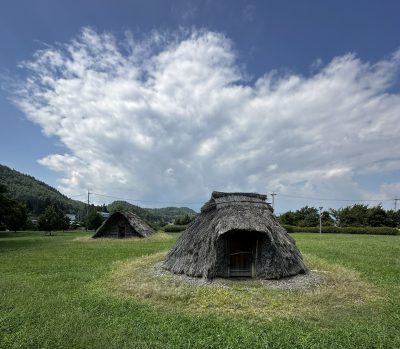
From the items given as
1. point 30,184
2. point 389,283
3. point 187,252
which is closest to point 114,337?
point 187,252

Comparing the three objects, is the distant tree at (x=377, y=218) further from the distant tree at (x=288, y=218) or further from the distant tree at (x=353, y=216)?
the distant tree at (x=288, y=218)

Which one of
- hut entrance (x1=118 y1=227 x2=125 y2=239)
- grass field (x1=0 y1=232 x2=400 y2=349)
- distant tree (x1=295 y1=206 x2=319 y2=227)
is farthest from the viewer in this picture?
distant tree (x1=295 y1=206 x2=319 y2=227)

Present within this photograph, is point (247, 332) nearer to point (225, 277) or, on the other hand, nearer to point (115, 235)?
point (225, 277)

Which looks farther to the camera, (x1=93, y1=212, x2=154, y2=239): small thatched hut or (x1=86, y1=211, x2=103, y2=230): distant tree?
(x1=86, y1=211, x2=103, y2=230): distant tree

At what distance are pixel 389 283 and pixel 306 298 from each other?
520cm

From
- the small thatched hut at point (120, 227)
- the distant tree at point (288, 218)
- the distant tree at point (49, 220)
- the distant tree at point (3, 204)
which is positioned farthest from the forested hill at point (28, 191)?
the distant tree at point (3, 204)

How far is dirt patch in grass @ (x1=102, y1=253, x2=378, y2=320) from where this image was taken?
1059cm

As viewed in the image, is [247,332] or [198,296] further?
[198,296]

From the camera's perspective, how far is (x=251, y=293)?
12.2 meters

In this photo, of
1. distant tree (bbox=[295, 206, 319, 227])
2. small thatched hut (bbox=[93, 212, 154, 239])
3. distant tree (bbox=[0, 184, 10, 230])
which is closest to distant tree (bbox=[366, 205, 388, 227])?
distant tree (bbox=[295, 206, 319, 227])

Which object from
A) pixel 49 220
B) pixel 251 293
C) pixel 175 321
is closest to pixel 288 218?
pixel 49 220

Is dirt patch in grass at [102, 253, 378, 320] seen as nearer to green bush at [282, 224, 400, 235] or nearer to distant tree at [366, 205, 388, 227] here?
green bush at [282, 224, 400, 235]

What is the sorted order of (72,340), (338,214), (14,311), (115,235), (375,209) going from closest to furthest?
(72,340), (14,311), (115,235), (375,209), (338,214)

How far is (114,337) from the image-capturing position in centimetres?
810
